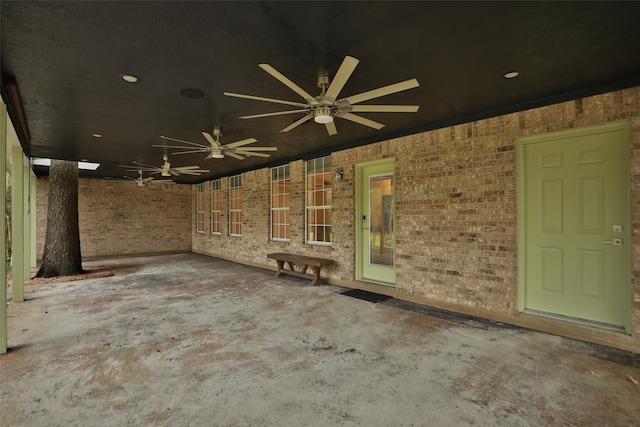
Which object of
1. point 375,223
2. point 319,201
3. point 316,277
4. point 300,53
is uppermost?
point 300,53

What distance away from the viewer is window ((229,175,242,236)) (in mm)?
9320

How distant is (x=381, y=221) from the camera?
5609mm

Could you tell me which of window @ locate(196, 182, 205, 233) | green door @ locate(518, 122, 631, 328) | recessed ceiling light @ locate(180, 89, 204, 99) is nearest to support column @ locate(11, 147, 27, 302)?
recessed ceiling light @ locate(180, 89, 204, 99)

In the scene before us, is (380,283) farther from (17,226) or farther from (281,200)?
(17,226)

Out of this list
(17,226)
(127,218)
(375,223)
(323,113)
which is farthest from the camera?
(127,218)

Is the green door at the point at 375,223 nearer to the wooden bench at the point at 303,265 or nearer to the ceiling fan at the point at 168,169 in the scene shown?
the wooden bench at the point at 303,265

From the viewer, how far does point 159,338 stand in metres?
3.45

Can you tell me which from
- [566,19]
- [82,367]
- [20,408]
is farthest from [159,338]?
[566,19]

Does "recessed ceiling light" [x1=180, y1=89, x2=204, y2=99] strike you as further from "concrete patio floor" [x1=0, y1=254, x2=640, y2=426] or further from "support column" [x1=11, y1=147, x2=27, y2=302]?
"support column" [x1=11, y1=147, x2=27, y2=302]

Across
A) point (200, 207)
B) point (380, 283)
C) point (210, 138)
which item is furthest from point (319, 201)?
point (200, 207)

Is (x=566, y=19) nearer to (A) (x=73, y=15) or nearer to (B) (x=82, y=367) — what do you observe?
(A) (x=73, y=15)

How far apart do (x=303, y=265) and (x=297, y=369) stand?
3.86 meters

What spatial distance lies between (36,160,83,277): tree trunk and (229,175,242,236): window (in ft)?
12.4

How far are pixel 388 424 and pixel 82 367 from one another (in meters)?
2.65
